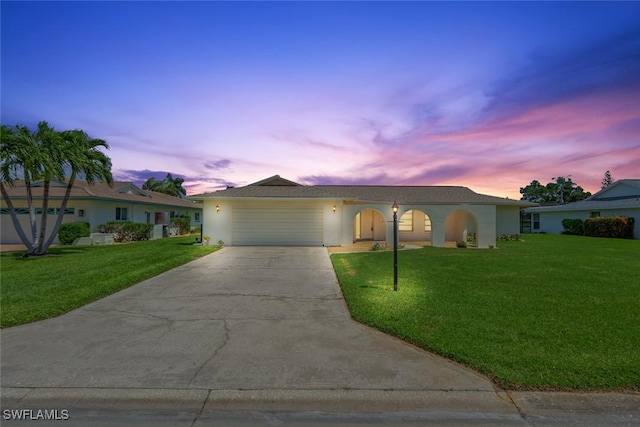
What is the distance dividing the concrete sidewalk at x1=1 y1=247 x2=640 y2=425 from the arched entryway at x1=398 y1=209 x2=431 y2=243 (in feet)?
53.9

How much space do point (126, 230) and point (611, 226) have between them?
120 feet

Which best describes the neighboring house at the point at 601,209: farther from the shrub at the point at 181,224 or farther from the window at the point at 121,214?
the window at the point at 121,214

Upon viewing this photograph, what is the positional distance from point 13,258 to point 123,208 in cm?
926

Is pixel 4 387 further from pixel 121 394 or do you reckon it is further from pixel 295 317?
pixel 295 317

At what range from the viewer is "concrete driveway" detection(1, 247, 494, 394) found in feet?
11.0

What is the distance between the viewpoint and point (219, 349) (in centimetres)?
419

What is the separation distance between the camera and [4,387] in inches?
129

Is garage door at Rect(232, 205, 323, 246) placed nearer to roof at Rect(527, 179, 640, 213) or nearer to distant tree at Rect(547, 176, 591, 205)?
roof at Rect(527, 179, 640, 213)

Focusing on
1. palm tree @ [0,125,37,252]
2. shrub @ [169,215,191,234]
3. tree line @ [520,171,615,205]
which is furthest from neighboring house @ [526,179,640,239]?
palm tree @ [0,125,37,252]

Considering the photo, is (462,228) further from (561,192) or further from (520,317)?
→ (561,192)

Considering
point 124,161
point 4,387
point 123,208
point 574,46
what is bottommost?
point 4,387

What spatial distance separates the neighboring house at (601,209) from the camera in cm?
2378

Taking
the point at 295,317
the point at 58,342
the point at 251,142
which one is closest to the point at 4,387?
the point at 58,342

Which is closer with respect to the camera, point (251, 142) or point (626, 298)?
point (626, 298)
